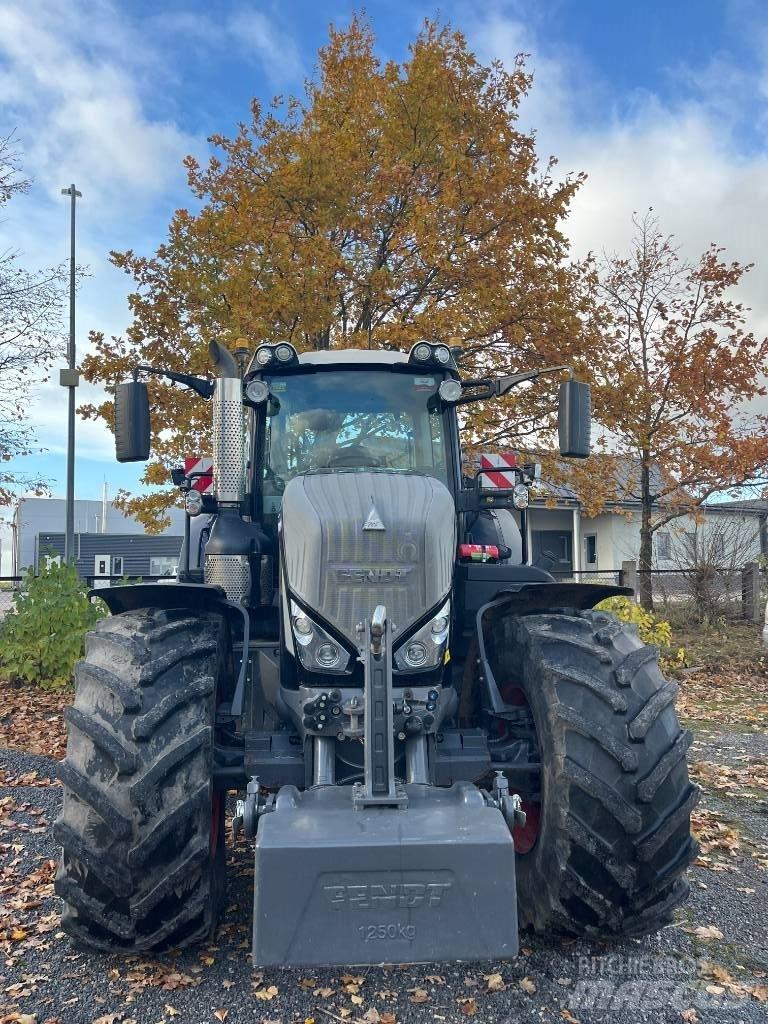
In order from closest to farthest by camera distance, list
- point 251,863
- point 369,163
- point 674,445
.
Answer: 1. point 251,863
2. point 369,163
3. point 674,445

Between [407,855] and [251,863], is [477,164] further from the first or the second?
[407,855]

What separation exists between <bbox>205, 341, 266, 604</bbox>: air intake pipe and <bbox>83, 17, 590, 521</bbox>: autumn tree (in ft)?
20.6

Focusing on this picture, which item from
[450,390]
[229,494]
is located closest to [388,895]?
[229,494]

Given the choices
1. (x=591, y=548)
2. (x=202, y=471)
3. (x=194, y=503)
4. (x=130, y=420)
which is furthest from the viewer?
(x=591, y=548)

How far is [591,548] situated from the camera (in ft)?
98.1

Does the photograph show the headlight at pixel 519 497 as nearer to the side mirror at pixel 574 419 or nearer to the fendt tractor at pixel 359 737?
the side mirror at pixel 574 419

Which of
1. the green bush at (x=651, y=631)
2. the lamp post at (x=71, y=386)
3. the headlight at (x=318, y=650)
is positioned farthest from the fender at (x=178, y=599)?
the lamp post at (x=71, y=386)

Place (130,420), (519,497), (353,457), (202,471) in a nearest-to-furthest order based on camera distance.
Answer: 1. (353,457)
2. (130,420)
3. (519,497)
4. (202,471)

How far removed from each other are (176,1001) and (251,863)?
1255 mm

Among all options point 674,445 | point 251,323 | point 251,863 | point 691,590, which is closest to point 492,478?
point 251,863

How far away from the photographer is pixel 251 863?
445 centimetres

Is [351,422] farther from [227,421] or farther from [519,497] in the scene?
[519,497]

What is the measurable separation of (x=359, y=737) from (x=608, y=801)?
995 mm

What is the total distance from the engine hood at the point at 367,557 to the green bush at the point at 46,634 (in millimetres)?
6424
